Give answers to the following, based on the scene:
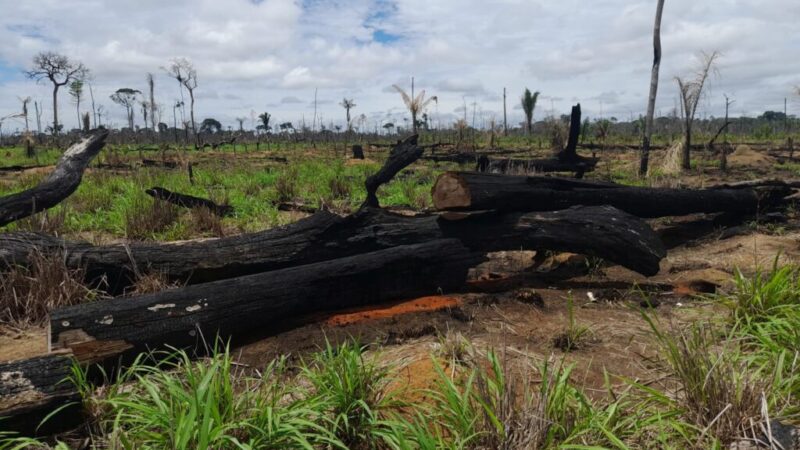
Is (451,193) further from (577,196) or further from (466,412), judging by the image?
(466,412)

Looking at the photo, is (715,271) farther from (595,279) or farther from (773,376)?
(773,376)

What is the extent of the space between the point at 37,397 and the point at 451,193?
3373 millimetres

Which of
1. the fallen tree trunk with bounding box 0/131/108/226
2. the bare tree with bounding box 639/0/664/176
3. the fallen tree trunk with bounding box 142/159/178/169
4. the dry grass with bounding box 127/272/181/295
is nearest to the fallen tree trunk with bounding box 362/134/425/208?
the dry grass with bounding box 127/272/181/295

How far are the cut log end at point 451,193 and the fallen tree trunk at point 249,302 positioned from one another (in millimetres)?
366

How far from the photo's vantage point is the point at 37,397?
2549 mm

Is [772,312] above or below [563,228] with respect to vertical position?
below

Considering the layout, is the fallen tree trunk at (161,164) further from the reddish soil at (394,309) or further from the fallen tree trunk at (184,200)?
the reddish soil at (394,309)

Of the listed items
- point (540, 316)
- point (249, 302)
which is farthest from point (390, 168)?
point (249, 302)

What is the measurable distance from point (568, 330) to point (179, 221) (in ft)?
17.0

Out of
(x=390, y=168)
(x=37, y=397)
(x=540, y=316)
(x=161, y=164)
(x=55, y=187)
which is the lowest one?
(x=540, y=316)

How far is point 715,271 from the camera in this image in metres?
5.16

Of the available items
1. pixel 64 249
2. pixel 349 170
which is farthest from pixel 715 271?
pixel 349 170

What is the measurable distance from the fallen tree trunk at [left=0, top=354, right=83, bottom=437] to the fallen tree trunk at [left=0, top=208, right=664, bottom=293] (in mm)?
1540

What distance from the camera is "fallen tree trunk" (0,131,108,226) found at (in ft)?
16.9
